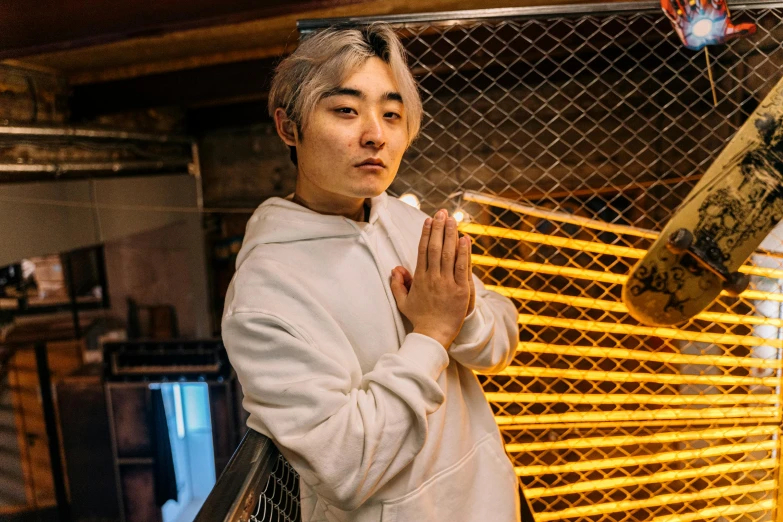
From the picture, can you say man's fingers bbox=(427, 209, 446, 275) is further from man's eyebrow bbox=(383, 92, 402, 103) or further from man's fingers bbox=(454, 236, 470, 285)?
man's eyebrow bbox=(383, 92, 402, 103)

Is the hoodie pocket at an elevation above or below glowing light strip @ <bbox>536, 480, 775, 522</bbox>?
above

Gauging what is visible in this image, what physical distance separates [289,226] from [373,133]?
0.83ft

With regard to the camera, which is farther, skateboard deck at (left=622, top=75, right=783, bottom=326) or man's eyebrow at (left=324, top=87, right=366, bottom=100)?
skateboard deck at (left=622, top=75, right=783, bottom=326)

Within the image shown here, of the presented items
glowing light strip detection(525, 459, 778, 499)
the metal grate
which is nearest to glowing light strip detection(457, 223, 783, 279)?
glowing light strip detection(525, 459, 778, 499)

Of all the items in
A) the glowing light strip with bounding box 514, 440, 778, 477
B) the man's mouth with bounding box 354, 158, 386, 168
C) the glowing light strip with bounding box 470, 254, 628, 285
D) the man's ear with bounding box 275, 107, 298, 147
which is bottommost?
the glowing light strip with bounding box 514, 440, 778, 477

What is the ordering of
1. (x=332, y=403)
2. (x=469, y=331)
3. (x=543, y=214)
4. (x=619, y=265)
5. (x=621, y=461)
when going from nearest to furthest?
(x=332, y=403) → (x=469, y=331) → (x=543, y=214) → (x=621, y=461) → (x=619, y=265)

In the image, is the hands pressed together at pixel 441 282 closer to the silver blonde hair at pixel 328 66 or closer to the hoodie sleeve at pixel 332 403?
the hoodie sleeve at pixel 332 403

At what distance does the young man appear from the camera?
890 mm

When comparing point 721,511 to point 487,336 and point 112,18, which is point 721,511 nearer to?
point 487,336

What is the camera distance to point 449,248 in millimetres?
1002

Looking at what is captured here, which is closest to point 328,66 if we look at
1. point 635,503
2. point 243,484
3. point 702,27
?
point 243,484

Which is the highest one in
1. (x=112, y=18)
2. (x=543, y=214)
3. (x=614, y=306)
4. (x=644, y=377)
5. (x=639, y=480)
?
(x=112, y=18)

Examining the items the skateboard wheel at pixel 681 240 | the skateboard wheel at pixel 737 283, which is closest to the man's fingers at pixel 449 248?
the skateboard wheel at pixel 681 240

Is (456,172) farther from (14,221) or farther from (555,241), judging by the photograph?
(14,221)
